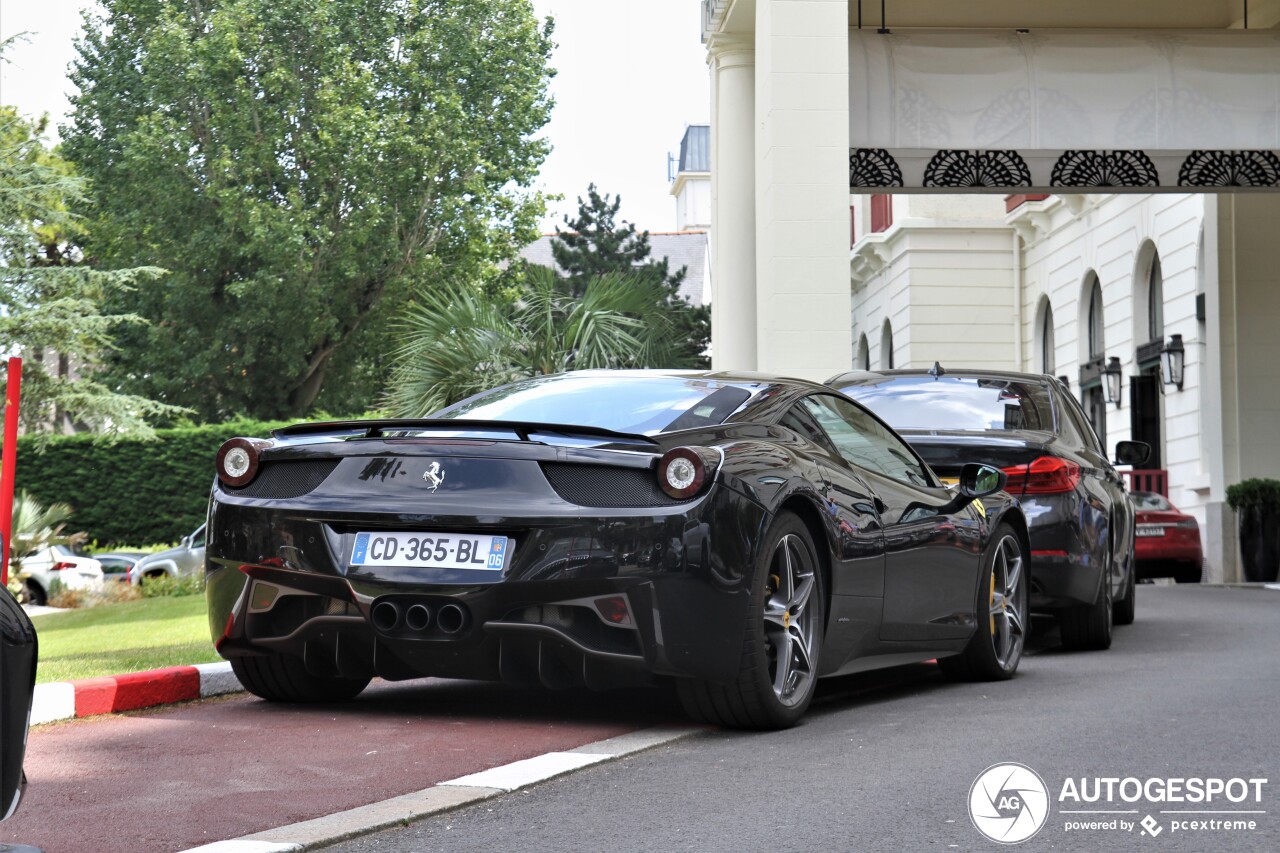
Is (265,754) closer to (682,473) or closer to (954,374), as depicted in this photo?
(682,473)

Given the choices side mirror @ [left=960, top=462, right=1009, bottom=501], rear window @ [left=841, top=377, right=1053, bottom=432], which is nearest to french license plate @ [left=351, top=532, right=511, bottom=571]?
side mirror @ [left=960, top=462, right=1009, bottom=501]

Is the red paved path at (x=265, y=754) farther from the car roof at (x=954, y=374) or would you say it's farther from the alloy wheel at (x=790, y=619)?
the car roof at (x=954, y=374)

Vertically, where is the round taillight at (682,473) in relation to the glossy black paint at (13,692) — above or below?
above

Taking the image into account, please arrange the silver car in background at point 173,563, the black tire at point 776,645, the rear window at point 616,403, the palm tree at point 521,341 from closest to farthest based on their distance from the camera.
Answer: the black tire at point 776,645
the rear window at point 616,403
the palm tree at point 521,341
the silver car in background at point 173,563

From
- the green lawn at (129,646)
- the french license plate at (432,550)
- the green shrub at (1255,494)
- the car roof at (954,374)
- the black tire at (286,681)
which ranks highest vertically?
the car roof at (954,374)

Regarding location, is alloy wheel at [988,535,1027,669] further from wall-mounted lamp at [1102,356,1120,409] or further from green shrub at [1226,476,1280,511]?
wall-mounted lamp at [1102,356,1120,409]

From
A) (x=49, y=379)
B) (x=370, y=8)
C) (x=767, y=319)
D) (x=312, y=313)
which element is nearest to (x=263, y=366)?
(x=312, y=313)

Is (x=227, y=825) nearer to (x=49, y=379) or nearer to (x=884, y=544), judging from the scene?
(x=884, y=544)

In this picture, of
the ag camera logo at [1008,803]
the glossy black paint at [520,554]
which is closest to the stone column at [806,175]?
the glossy black paint at [520,554]

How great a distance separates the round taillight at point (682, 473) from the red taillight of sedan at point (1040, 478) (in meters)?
3.77

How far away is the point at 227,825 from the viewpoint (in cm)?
404

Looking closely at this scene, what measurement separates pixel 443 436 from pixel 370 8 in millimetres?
41229

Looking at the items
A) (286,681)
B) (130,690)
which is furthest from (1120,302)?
(130,690)

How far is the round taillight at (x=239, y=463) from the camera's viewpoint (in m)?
5.68
